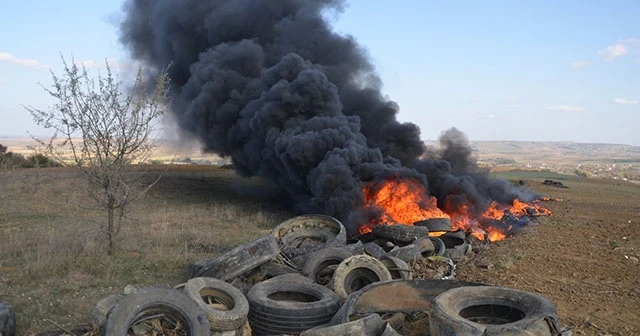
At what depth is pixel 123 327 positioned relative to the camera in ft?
19.3

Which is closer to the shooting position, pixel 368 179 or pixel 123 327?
pixel 123 327

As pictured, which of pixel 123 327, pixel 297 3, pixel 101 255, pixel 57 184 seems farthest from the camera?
pixel 297 3

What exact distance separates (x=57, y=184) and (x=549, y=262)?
21356mm

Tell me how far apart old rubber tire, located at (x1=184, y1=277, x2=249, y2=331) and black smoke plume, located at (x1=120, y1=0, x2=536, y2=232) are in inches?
349

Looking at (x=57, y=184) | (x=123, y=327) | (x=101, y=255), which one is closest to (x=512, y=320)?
(x=123, y=327)

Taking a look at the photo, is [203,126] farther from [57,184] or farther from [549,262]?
[549,262]

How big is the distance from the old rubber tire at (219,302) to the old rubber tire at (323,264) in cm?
215

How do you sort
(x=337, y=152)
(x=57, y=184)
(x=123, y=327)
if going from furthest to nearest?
1. (x=57, y=184)
2. (x=337, y=152)
3. (x=123, y=327)

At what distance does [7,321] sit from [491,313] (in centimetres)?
647

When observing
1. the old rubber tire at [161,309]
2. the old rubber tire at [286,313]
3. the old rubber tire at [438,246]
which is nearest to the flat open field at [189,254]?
the old rubber tire at [438,246]

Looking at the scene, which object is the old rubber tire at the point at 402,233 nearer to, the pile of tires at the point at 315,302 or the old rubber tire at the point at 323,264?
the pile of tires at the point at 315,302

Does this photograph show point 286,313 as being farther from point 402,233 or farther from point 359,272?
point 402,233

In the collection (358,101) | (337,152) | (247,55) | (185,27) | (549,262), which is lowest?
(549,262)

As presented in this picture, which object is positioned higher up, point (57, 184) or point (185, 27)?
point (185, 27)
